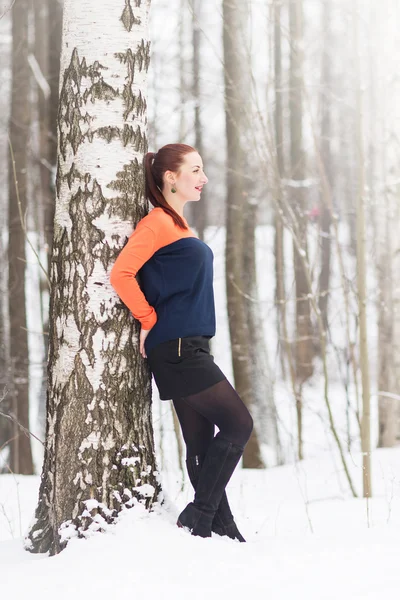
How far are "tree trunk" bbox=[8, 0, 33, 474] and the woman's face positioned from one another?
5.26m

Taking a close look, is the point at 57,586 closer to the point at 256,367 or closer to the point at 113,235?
the point at 113,235

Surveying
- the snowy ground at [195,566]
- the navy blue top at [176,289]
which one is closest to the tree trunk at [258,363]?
the snowy ground at [195,566]

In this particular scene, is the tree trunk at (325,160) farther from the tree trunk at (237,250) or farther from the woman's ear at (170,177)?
the woman's ear at (170,177)

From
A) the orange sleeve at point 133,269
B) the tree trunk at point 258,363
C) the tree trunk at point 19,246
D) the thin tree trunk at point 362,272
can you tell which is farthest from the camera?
the tree trunk at point 19,246

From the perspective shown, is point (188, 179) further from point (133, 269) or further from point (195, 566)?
point (195, 566)

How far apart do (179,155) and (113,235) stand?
0.56 metres

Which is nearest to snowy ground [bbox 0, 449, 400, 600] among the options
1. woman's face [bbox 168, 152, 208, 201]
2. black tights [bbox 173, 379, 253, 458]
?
black tights [bbox 173, 379, 253, 458]

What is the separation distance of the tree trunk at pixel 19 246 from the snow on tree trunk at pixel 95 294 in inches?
207

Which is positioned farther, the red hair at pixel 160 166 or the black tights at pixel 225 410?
the red hair at pixel 160 166

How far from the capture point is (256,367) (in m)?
7.98

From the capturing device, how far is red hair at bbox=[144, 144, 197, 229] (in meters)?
3.28

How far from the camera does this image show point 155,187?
3301 millimetres

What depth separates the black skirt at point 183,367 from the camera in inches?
122

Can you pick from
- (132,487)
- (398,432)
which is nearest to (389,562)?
(132,487)
